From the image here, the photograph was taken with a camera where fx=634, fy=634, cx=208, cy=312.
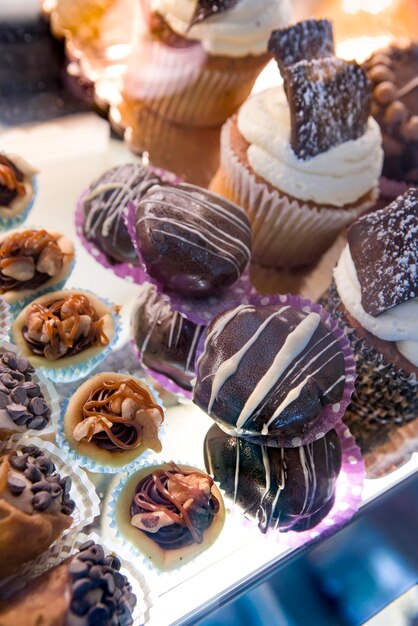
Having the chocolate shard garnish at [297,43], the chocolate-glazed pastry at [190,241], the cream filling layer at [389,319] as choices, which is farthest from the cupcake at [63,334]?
the chocolate shard garnish at [297,43]

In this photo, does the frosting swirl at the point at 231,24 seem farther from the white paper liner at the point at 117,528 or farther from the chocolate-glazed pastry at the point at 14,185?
the white paper liner at the point at 117,528

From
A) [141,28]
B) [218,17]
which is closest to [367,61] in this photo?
[218,17]

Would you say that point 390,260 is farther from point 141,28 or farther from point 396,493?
point 141,28

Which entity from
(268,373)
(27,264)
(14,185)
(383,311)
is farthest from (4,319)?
(383,311)

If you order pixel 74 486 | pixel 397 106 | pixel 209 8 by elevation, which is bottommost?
pixel 74 486

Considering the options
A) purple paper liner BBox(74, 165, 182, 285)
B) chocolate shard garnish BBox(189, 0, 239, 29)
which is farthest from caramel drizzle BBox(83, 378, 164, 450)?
chocolate shard garnish BBox(189, 0, 239, 29)

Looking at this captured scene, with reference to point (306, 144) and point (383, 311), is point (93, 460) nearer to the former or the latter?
point (383, 311)

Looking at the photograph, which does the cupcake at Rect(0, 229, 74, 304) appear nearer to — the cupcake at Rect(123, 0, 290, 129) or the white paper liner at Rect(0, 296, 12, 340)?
the white paper liner at Rect(0, 296, 12, 340)
